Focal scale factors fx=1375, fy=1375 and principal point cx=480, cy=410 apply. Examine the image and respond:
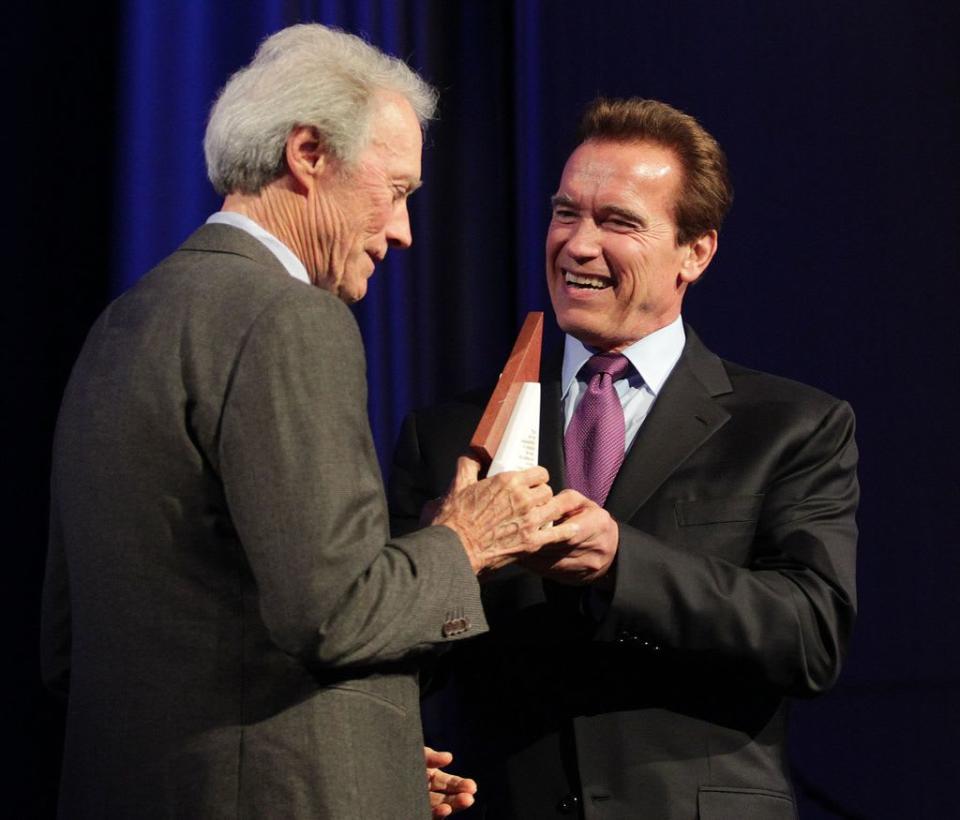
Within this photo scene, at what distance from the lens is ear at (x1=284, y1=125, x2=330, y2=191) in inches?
63.5

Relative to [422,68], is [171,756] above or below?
below

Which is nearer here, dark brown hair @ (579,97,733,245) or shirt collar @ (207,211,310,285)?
shirt collar @ (207,211,310,285)

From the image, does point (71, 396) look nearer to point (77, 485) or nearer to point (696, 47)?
point (77, 485)

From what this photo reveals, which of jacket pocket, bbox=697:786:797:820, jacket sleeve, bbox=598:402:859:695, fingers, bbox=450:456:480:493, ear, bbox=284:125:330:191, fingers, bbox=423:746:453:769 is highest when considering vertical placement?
ear, bbox=284:125:330:191

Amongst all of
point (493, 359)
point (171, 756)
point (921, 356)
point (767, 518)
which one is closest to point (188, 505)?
point (171, 756)

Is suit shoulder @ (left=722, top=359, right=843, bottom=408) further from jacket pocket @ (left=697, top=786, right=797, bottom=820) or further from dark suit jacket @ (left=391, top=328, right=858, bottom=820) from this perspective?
jacket pocket @ (left=697, top=786, right=797, bottom=820)

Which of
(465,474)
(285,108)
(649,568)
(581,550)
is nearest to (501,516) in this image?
(465,474)

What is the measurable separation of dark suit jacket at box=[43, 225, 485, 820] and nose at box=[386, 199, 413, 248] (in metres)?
0.28

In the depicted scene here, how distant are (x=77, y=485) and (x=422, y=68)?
74.4 inches

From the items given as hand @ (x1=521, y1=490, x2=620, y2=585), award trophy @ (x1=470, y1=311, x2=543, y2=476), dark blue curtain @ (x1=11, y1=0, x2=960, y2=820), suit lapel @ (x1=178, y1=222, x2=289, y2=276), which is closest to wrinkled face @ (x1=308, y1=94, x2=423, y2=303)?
suit lapel @ (x1=178, y1=222, x2=289, y2=276)

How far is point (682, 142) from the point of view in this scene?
2385 millimetres

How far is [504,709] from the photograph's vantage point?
199 cm

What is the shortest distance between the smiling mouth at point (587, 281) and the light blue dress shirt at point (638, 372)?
0.09 m

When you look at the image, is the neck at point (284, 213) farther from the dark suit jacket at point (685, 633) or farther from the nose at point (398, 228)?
the dark suit jacket at point (685, 633)
